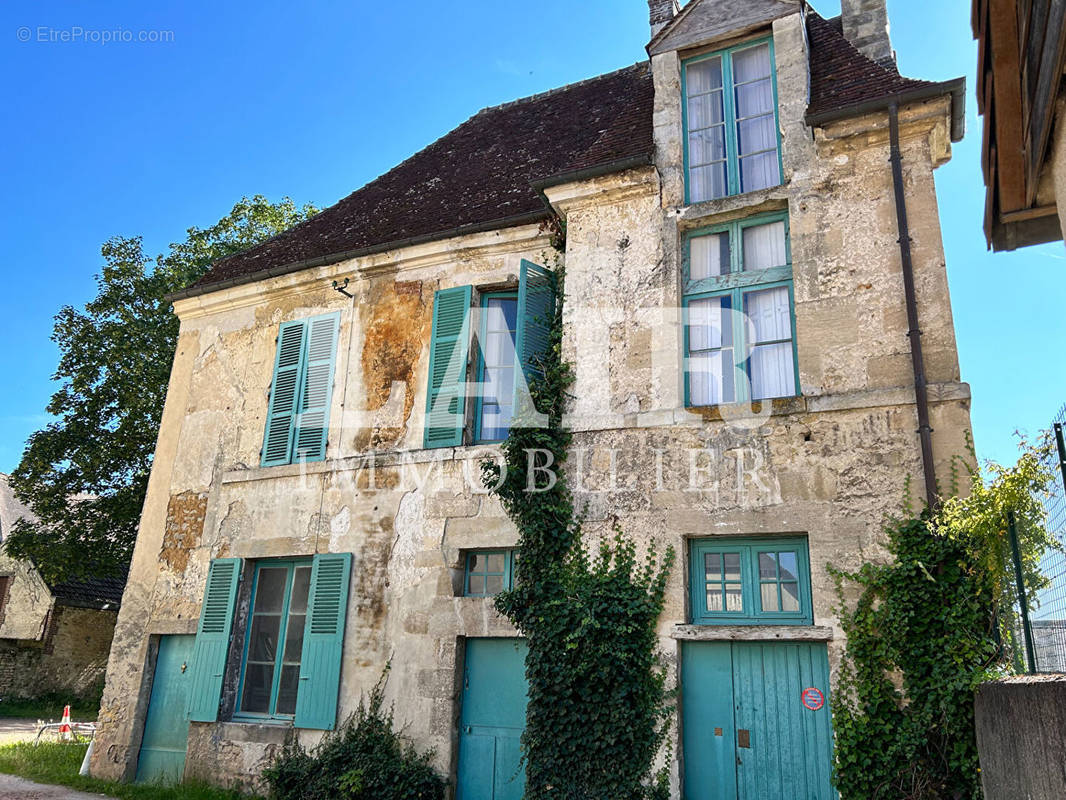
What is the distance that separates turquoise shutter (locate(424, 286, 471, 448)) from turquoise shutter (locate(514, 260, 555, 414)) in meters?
0.80

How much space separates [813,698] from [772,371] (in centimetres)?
268

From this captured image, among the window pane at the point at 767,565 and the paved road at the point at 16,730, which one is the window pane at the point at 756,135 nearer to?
the window pane at the point at 767,565

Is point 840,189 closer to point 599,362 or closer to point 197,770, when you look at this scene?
point 599,362

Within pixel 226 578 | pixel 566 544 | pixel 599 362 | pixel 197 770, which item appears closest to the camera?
pixel 566 544

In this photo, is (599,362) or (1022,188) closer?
(1022,188)

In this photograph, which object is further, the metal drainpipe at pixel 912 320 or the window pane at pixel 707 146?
the window pane at pixel 707 146

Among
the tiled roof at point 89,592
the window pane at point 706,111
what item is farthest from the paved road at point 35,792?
the tiled roof at point 89,592

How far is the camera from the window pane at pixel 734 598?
6539 mm

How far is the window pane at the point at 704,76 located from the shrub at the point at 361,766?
6743 millimetres

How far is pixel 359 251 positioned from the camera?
31.6ft

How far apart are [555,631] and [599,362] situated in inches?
97.1

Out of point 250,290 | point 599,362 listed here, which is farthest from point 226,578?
point 599,362

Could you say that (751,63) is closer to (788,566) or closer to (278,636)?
(788,566)

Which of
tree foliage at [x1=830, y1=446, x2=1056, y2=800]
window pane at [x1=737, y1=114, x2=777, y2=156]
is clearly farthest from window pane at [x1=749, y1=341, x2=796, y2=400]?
window pane at [x1=737, y1=114, x2=777, y2=156]
